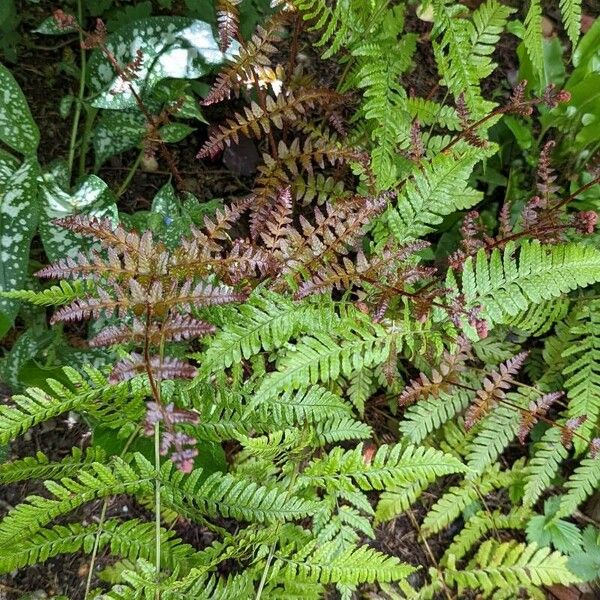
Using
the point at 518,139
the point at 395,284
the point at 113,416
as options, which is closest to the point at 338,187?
the point at 395,284

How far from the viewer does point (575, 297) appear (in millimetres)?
2520

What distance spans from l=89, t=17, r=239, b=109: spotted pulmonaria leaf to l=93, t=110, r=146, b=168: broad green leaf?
5 centimetres

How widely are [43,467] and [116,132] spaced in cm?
115

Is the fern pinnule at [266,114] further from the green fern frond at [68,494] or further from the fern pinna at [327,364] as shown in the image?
the green fern frond at [68,494]

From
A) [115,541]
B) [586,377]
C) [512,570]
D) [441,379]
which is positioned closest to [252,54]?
[441,379]

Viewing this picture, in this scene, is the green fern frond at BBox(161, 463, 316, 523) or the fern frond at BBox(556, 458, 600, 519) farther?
the fern frond at BBox(556, 458, 600, 519)

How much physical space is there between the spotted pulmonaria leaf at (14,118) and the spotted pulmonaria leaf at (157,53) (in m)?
0.27

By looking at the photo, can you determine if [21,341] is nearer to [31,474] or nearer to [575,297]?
[31,474]

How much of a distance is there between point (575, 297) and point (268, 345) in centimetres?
148

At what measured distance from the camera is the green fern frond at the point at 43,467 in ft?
5.49

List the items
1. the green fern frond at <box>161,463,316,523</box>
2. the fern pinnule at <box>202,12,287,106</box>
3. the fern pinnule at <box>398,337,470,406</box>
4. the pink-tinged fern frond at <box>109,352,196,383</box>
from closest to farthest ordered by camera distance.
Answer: the pink-tinged fern frond at <box>109,352,196,383</box> → the green fern frond at <box>161,463,316,523</box> → the fern pinnule at <box>202,12,287,106</box> → the fern pinnule at <box>398,337,470,406</box>

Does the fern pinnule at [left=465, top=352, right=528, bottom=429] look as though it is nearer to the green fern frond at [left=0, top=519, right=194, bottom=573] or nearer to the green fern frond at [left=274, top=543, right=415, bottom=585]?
the green fern frond at [left=274, top=543, right=415, bottom=585]

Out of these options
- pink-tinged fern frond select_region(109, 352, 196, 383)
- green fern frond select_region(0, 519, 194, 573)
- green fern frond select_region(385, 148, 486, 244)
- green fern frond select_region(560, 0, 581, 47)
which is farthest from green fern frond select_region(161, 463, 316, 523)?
green fern frond select_region(560, 0, 581, 47)

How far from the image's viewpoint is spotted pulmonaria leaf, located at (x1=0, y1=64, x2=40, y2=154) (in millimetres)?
1906
